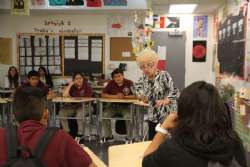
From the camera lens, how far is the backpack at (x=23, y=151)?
139 cm

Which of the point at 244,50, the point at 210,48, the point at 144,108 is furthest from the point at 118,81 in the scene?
the point at 210,48

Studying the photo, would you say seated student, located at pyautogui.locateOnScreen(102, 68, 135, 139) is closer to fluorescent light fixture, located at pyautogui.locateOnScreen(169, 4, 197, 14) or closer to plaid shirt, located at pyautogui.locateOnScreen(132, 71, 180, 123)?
fluorescent light fixture, located at pyautogui.locateOnScreen(169, 4, 197, 14)

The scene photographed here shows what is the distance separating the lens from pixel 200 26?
819cm

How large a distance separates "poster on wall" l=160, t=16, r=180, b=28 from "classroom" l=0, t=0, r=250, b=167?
2cm

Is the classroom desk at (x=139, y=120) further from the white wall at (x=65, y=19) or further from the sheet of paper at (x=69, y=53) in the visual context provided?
the sheet of paper at (x=69, y=53)

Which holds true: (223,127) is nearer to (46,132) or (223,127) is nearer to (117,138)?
(46,132)

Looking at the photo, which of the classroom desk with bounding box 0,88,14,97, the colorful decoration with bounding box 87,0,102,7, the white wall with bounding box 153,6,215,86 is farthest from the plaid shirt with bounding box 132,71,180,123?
the white wall with bounding box 153,6,215,86

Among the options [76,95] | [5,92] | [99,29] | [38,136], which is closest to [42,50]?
[99,29]

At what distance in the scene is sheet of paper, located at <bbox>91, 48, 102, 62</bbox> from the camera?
8.48m

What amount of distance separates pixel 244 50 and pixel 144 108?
1802 millimetres

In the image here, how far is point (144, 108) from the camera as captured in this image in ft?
18.4

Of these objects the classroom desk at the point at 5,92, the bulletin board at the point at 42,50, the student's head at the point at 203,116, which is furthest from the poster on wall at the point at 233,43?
the classroom desk at the point at 5,92

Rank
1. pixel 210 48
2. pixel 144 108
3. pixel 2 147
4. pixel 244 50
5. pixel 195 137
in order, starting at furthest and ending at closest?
pixel 210 48, pixel 144 108, pixel 244 50, pixel 2 147, pixel 195 137

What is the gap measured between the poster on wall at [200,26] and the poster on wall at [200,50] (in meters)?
0.17
